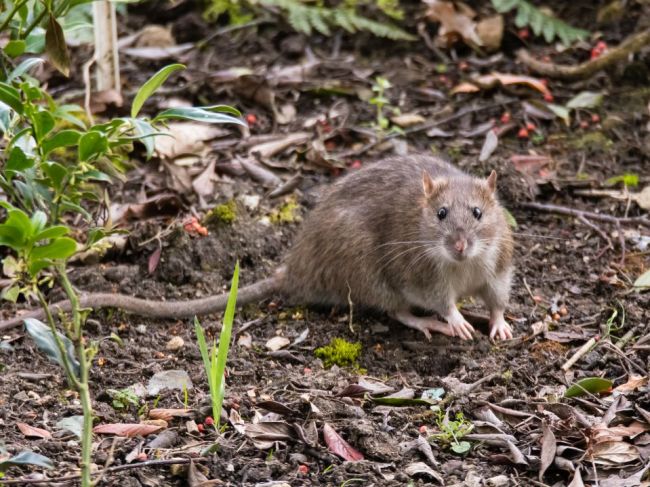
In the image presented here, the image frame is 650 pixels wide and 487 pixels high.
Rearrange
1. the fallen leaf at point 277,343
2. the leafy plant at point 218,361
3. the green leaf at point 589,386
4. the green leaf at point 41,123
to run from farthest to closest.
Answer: the fallen leaf at point 277,343 → the green leaf at point 589,386 → the leafy plant at point 218,361 → the green leaf at point 41,123

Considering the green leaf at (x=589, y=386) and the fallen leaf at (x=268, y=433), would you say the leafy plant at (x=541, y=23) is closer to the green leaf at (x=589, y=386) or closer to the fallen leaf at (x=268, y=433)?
the green leaf at (x=589, y=386)

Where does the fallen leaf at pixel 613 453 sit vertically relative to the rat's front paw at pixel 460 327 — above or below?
above

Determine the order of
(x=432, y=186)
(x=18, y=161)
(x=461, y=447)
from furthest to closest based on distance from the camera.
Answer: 1. (x=432, y=186)
2. (x=461, y=447)
3. (x=18, y=161)

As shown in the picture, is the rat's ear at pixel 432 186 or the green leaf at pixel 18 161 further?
the rat's ear at pixel 432 186

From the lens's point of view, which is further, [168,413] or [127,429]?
[168,413]

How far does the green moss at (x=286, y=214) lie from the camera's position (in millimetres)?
7039

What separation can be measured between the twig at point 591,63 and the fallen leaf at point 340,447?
4981mm

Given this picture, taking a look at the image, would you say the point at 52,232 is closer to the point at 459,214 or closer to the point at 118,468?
the point at 118,468

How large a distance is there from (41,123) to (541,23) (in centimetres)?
624

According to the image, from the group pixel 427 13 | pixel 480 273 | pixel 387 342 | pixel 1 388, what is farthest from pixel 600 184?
pixel 1 388

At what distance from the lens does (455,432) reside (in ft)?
15.2

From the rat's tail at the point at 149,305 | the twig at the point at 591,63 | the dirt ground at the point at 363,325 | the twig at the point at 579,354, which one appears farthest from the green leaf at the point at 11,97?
the twig at the point at 591,63

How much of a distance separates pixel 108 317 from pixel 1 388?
112 cm

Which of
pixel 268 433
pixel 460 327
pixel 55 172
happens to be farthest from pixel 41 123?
pixel 460 327
